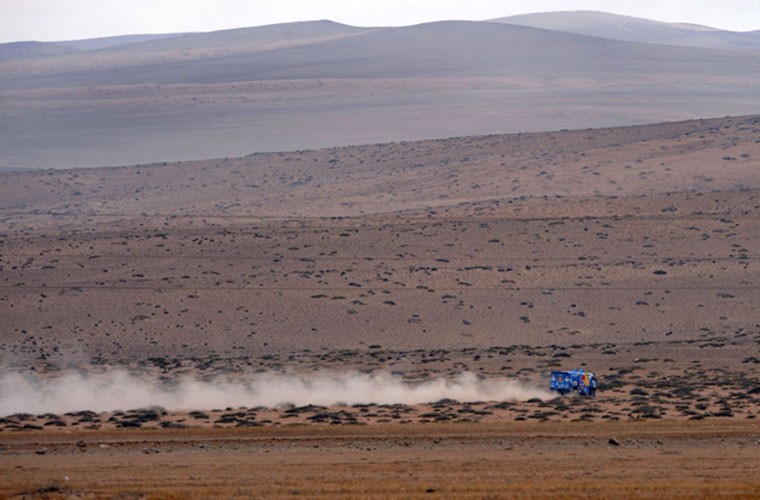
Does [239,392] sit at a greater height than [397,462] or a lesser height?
lesser

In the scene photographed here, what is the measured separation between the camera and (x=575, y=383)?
108 ft

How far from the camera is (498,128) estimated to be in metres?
131

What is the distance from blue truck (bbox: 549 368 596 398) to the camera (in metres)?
32.6

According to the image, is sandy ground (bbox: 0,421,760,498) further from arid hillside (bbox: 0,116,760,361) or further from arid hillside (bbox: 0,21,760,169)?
arid hillside (bbox: 0,21,760,169)

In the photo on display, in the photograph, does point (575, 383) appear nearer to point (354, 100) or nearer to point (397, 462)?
point (397, 462)

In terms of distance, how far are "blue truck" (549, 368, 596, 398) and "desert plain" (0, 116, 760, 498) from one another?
1.40ft

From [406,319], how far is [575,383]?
16.6 meters

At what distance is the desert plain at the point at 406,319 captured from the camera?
22328mm

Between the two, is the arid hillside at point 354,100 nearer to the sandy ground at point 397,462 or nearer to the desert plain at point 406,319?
the desert plain at point 406,319

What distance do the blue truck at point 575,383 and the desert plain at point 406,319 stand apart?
43 cm

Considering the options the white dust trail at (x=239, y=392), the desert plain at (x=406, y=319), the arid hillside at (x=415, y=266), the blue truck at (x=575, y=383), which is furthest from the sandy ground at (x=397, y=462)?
the arid hillside at (x=415, y=266)

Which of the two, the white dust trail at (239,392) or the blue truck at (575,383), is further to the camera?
the white dust trail at (239,392)

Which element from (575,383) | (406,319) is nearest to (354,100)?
(406,319)

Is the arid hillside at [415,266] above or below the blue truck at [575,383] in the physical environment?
below
